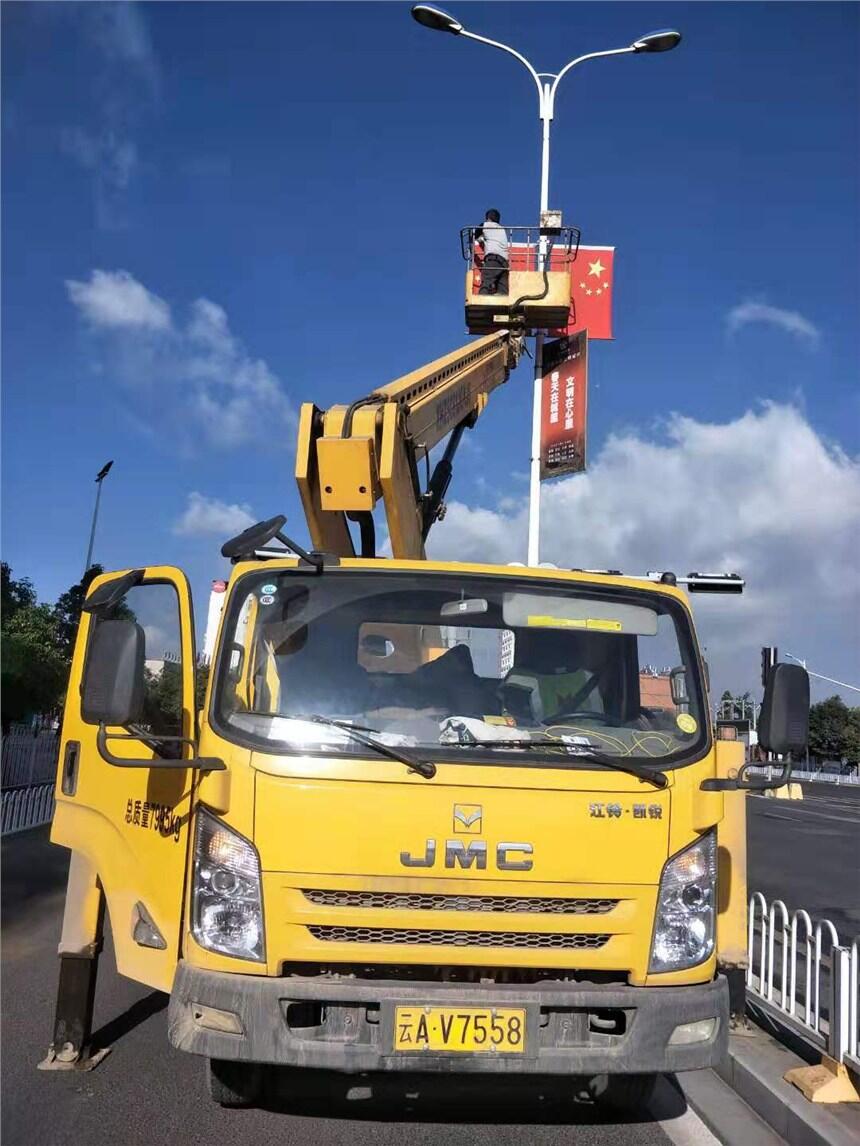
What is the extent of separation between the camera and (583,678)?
4.35 m

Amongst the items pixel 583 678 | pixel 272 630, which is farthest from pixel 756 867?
pixel 272 630

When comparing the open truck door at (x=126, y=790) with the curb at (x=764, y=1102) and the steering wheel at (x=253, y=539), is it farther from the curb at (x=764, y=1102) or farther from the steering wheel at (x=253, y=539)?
the curb at (x=764, y=1102)

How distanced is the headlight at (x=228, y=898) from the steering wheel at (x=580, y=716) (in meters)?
1.39

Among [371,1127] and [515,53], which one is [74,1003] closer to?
[371,1127]

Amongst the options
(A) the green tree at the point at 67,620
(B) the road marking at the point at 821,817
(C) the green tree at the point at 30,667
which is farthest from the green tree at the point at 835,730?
(C) the green tree at the point at 30,667

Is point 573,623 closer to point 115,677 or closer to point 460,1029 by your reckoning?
point 460,1029

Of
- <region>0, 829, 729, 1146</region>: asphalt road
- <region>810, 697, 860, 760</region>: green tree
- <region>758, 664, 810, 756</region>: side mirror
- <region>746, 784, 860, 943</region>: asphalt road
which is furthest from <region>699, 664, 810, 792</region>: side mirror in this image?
<region>810, 697, 860, 760</region>: green tree

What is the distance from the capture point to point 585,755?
3670 mm

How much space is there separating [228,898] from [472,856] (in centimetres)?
88

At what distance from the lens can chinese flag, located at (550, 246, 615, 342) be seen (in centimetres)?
1364

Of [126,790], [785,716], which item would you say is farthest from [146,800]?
[785,716]

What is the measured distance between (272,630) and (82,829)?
4.78 ft

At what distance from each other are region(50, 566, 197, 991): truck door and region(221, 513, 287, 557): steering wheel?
33 centimetres

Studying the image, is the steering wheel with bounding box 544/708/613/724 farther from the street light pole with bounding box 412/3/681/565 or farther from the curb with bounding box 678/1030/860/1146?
the street light pole with bounding box 412/3/681/565
